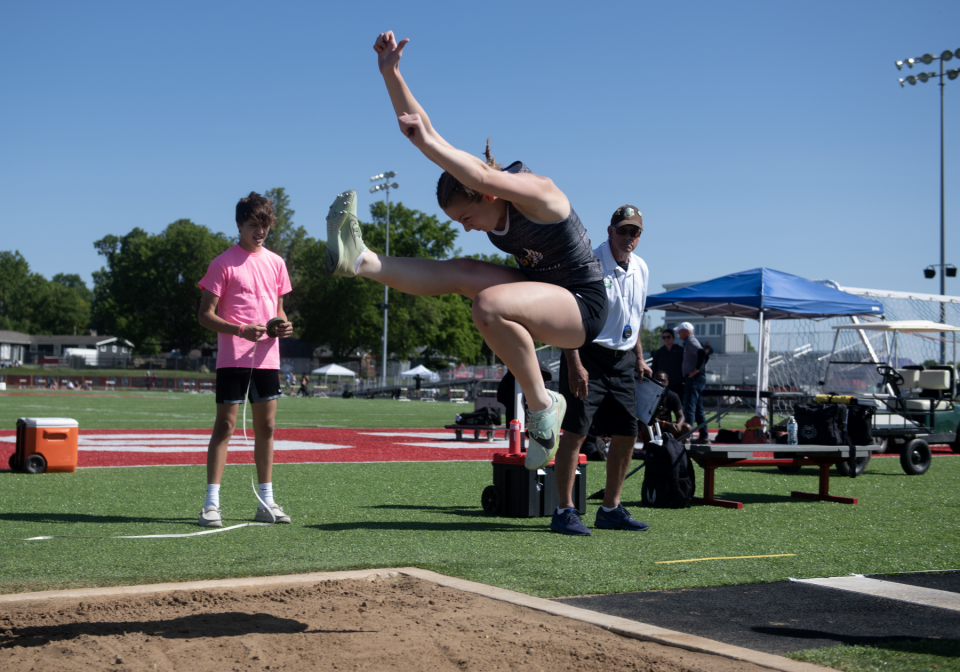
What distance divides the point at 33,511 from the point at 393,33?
476cm

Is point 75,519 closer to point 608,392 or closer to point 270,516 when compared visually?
point 270,516

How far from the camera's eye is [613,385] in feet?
21.3

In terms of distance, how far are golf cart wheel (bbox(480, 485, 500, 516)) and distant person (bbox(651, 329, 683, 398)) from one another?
26.5 feet

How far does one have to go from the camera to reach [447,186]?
401cm

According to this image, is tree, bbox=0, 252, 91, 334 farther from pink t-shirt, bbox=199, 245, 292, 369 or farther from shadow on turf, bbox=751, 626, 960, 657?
shadow on turf, bbox=751, 626, 960, 657

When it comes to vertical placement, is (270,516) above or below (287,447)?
above

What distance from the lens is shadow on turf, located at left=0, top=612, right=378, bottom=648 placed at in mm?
3277

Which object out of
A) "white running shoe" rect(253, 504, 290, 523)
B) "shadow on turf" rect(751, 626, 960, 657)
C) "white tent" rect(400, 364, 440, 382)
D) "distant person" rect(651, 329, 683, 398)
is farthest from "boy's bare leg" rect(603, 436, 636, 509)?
"white tent" rect(400, 364, 440, 382)

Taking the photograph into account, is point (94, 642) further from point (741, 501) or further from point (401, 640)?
point (741, 501)

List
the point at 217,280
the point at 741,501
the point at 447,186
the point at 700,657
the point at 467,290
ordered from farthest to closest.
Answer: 1. the point at 741,501
2. the point at 217,280
3. the point at 467,290
4. the point at 447,186
5. the point at 700,657

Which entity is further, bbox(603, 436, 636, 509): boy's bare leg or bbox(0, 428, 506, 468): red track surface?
bbox(0, 428, 506, 468): red track surface

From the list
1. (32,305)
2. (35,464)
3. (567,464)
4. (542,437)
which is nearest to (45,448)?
(35,464)

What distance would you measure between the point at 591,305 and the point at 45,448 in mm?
7529

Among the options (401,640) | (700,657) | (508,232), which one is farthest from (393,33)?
(700,657)
